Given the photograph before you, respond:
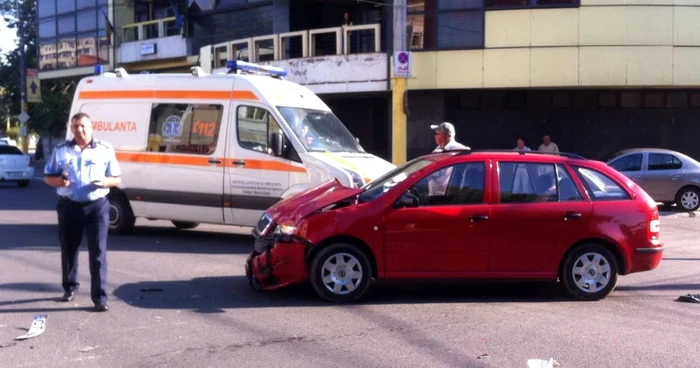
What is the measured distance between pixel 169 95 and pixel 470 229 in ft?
20.0

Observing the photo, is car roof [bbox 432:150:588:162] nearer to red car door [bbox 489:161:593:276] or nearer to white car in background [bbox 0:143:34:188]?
red car door [bbox 489:161:593:276]

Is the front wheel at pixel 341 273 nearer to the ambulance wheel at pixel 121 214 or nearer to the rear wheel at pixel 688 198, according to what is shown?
the ambulance wheel at pixel 121 214

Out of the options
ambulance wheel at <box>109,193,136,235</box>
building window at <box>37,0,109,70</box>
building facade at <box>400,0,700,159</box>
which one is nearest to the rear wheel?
building facade at <box>400,0,700,159</box>

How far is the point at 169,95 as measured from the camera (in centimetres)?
1295

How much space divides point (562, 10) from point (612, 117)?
12.5 ft

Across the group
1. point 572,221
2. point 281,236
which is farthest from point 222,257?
point 572,221

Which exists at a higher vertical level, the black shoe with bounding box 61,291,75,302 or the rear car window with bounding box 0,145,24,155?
the rear car window with bounding box 0,145,24,155

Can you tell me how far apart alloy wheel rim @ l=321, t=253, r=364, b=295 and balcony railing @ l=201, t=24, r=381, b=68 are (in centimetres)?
1645

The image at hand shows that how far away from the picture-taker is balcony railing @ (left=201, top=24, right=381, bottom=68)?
81.5 feet

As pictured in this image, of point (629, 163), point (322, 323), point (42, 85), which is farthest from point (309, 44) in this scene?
point (42, 85)

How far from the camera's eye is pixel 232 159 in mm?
12305

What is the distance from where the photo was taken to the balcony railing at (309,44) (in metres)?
24.8

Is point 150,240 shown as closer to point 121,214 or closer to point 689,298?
point 121,214

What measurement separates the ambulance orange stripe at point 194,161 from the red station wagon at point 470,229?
2936 millimetres
